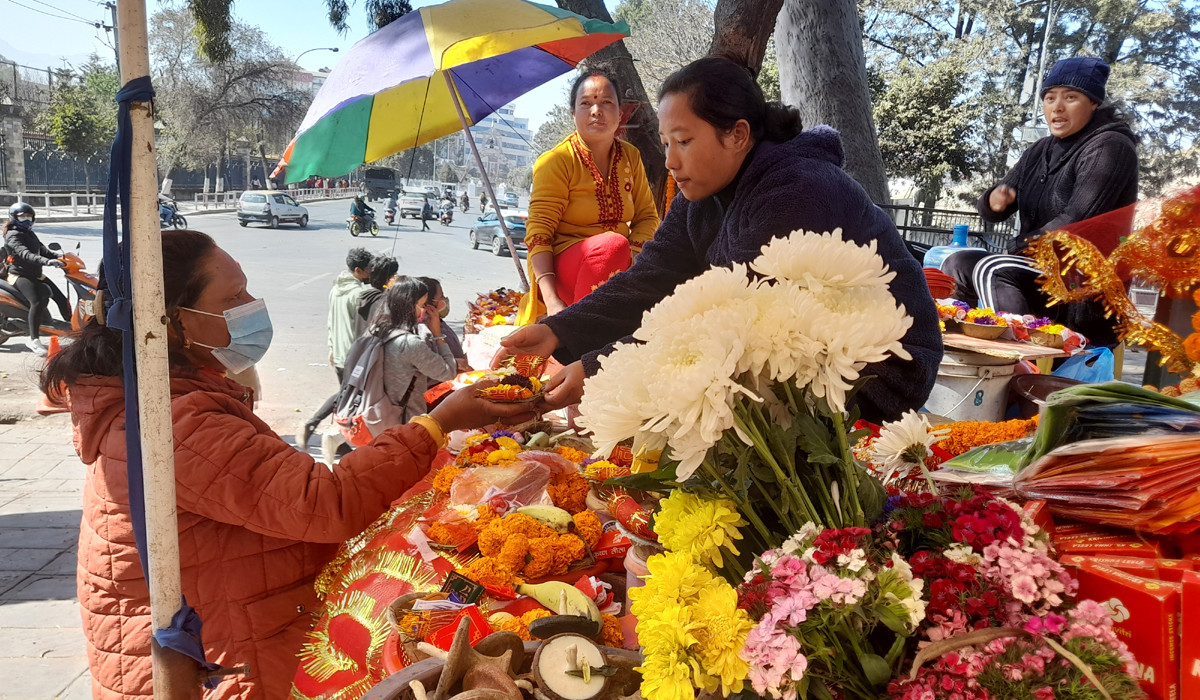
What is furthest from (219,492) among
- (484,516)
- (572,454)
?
(572,454)

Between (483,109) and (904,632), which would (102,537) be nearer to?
(904,632)

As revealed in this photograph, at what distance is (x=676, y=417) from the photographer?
813 millimetres

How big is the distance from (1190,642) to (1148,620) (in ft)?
0.14

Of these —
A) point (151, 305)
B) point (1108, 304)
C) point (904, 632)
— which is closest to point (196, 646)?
point (151, 305)

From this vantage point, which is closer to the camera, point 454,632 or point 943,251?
point 454,632

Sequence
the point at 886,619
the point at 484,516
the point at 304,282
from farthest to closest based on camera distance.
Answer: the point at 304,282
the point at 484,516
the point at 886,619

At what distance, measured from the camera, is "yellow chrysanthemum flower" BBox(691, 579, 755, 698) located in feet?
2.71

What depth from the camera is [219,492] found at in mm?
1693

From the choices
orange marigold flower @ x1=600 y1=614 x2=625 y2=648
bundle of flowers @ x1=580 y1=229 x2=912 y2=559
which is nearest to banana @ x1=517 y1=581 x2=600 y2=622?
orange marigold flower @ x1=600 y1=614 x2=625 y2=648

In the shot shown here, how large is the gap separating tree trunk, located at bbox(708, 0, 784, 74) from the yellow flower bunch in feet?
14.3

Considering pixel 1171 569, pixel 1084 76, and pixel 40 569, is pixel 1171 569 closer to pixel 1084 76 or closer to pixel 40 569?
pixel 1084 76

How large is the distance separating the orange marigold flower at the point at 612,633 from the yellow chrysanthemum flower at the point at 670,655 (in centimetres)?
43

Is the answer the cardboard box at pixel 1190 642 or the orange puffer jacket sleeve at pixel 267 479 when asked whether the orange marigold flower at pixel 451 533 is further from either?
the cardboard box at pixel 1190 642

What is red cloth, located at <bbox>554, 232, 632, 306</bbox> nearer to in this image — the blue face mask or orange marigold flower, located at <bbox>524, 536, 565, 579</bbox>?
the blue face mask
